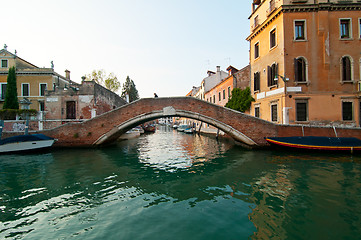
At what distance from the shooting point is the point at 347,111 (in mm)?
12727

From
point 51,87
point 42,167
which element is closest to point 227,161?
point 42,167

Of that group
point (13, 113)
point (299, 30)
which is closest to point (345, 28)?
point (299, 30)

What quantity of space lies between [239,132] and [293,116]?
3935 millimetres

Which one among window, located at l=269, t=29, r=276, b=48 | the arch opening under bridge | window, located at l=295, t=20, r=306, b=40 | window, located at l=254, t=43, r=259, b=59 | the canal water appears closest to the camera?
the canal water

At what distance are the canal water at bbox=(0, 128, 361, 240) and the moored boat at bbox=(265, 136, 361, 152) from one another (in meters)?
1.84

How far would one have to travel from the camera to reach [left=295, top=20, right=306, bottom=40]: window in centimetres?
1318

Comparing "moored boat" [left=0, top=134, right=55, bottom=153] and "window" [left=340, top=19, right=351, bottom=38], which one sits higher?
"window" [left=340, top=19, right=351, bottom=38]

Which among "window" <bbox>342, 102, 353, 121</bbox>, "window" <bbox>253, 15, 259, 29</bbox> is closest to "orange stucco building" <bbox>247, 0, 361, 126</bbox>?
"window" <bbox>342, 102, 353, 121</bbox>

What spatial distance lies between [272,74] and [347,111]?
5.10 metres

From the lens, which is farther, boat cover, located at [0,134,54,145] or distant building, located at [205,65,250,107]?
distant building, located at [205,65,250,107]

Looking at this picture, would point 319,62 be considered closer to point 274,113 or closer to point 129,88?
point 274,113

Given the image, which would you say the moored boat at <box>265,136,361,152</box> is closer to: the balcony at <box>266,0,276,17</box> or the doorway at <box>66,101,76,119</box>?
the balcony at <box>266,0,276,17</box>

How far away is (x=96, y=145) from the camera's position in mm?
13641

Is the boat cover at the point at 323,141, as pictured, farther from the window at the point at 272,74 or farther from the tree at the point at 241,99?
the tree at the point at 241,99
